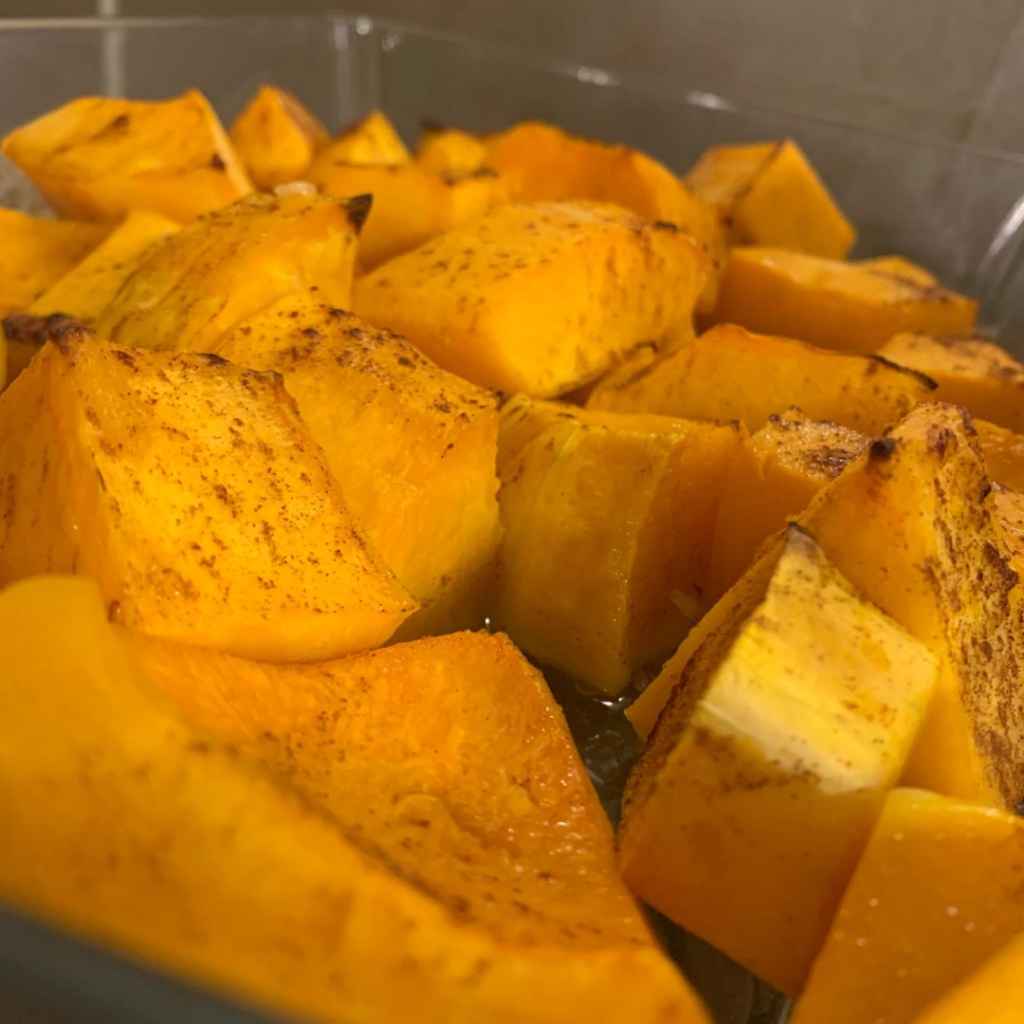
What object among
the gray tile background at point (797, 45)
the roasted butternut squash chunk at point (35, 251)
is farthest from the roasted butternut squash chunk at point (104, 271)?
the gray tile background at point (797, 45)

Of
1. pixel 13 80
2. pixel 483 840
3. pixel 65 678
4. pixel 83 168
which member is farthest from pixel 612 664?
pixel 13 80

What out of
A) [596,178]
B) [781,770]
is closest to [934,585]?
[781,770]

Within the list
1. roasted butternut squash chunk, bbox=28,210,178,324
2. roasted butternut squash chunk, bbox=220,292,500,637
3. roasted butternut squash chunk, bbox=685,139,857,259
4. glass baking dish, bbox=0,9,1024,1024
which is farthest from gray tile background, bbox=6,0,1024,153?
roasted butternut squash chunk, bbox=220,292,500,637

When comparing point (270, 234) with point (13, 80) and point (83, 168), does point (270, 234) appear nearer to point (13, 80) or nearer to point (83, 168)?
point (83, 168)

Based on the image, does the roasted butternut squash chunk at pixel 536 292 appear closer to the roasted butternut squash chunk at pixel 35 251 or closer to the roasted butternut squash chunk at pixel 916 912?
the roasted butternut squash chunk at pixel 35 251

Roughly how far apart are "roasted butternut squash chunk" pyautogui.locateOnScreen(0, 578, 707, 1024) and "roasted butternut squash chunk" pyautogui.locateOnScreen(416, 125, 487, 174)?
34.6 inches

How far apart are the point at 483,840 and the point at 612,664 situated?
0.75 ft

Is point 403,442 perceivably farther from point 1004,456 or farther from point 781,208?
point 781,208

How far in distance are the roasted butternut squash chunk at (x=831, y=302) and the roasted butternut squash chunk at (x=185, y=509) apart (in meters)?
0.61

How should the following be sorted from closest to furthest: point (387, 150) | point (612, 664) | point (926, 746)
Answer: point (926, 746)
point (612, 664)
point (387, 150)

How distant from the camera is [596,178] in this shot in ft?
3.79

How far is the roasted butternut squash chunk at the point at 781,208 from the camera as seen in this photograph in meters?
1.21

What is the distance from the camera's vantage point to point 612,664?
0.68 m

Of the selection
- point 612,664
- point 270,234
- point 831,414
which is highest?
point 270,234
